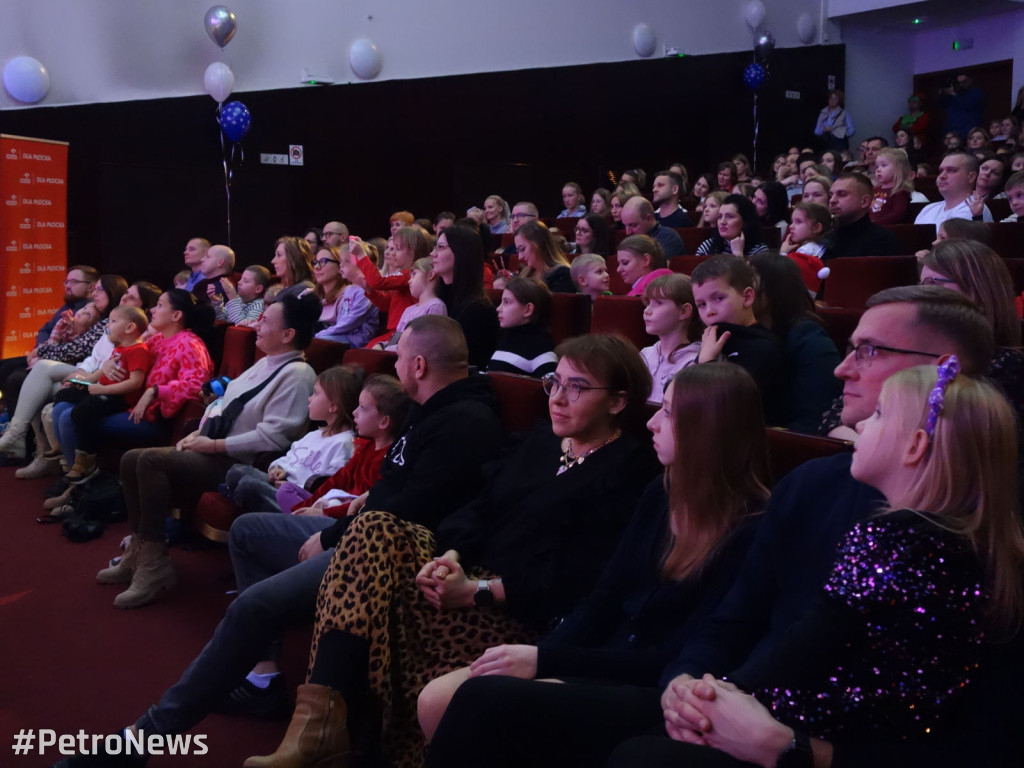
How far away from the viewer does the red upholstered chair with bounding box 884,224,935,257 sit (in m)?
3.89

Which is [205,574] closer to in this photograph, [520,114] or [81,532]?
[81,532]

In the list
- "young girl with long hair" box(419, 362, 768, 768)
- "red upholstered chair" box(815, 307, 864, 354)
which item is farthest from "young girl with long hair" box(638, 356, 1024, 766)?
"red upholstered chair" box(815, 307, 864, 354)

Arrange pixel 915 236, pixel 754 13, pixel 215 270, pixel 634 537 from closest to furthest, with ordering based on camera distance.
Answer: pixel 634 537, pixel 915 236, pixel 215 270, pixel 754 13

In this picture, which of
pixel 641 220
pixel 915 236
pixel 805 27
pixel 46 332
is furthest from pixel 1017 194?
pixel 805 27

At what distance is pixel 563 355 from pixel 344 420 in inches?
40.5

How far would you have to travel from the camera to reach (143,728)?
1914mm

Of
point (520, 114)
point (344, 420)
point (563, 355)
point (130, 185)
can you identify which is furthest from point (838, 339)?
point (520, 114)

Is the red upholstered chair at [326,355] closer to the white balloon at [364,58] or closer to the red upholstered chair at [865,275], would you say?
the red upholstered chair at [865,275]

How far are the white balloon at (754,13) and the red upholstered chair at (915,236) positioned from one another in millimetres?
6889

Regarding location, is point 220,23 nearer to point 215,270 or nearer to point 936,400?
point 215,270

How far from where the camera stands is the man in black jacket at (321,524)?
6.30 feet

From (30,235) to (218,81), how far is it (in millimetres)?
1784

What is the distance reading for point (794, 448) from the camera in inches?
66.8

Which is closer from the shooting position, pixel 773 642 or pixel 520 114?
pixel 773 642
